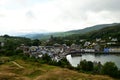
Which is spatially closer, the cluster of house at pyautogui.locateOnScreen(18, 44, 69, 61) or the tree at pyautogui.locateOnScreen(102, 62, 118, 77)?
the tree at pyautogui.locateOnScreen(102, 62, 118, 77)

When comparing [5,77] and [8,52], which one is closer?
[5,77]

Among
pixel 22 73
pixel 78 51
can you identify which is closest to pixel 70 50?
pixel 78 51

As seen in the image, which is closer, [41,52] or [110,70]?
[110,70]

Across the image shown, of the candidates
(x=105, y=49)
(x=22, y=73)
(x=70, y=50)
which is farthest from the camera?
(x=70, y=50)

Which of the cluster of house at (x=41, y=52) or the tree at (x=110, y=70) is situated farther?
the cluster of house at (x=41, y=52)

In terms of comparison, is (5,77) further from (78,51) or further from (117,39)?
(117,39)

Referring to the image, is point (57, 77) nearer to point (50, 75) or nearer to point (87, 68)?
point (50, 75)

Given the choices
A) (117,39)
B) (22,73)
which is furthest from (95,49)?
(22,73)

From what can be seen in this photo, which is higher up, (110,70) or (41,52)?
(110,70)

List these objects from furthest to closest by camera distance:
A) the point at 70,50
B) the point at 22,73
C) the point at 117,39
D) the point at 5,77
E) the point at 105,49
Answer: the point at 117,39 → the point at 70,50 → the point at 105,49 → the point at 22,73 → the point at 5,77
